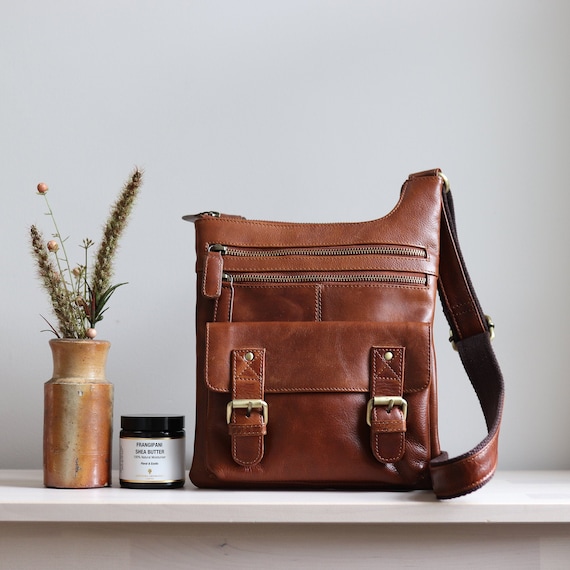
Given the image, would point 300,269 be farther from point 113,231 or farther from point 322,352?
point 113,231

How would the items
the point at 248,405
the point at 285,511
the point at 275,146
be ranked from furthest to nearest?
the point at 275,146 < the point at 248,405 < the point at 285,511

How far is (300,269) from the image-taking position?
2.94 feet

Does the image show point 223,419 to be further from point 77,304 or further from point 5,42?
point 5,42

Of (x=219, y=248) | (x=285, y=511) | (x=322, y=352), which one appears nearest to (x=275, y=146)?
(x=219, y=248)

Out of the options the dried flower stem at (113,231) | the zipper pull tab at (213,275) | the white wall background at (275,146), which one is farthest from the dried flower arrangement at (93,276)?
the white wall background at (275,146)

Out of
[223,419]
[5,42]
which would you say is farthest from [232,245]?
[5,42]

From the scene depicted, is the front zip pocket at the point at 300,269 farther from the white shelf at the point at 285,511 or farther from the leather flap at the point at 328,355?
the white shelf at the point at 285,511

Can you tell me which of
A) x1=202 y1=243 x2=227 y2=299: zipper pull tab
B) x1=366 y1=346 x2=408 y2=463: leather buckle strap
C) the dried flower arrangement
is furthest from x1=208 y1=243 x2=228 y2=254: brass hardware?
x1=366 y1=346 x2=408 y2=463: leather buckle strap

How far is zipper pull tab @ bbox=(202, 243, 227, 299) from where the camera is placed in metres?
0.89

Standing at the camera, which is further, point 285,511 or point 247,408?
point 247,408

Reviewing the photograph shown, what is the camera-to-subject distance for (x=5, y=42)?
1182 millimetres

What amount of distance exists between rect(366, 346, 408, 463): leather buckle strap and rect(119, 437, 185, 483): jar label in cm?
22

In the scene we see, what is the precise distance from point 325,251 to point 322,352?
12cm

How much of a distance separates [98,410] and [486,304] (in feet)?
1.90
